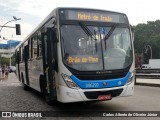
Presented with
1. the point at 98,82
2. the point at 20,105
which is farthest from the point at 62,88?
the point at 20,105

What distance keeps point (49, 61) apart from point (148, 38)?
8684cm

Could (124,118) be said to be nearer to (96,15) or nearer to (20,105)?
(96,15)

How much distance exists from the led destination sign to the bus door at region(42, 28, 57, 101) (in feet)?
2.48

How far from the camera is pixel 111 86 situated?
9453 millimetres

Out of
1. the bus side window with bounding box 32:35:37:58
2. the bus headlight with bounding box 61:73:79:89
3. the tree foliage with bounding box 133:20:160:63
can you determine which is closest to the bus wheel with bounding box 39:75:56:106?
the bus side window with bounding box 32:35:37:58

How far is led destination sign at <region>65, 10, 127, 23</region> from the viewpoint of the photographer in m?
9.70

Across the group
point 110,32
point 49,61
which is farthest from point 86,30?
point 49,61

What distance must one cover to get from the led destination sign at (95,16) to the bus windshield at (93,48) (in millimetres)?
283

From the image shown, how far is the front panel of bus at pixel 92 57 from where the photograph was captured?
9.15m

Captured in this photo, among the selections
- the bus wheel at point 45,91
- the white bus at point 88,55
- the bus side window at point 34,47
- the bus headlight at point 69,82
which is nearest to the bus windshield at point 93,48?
the white bus at point 88,55

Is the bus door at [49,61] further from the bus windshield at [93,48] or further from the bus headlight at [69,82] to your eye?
the bus headlight at [69,82]

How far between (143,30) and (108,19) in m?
89.5

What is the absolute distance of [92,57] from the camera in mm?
9352

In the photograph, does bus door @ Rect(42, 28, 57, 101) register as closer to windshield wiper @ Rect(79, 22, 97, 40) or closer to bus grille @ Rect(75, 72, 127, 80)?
windshield wiper @ Rect(79, 22, 97, 40)
